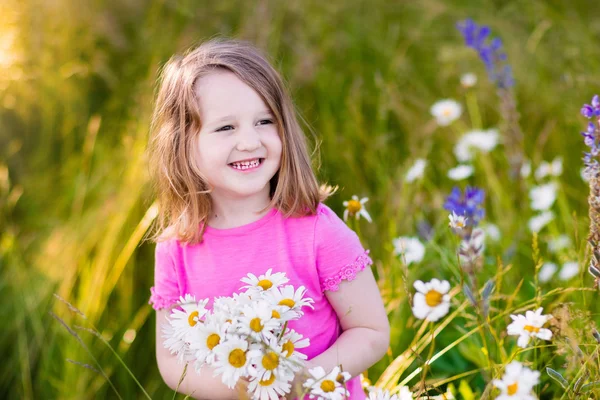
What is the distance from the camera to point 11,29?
2.82 metres

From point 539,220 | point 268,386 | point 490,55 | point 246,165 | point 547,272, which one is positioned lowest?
point 547,272

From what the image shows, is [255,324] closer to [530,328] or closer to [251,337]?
[251,337]

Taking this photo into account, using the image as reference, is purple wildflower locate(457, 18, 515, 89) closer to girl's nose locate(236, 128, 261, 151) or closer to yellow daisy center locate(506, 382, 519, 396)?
girl's nose locate(236, 128, 261, 151)

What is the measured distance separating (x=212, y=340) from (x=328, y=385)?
0.20 metres

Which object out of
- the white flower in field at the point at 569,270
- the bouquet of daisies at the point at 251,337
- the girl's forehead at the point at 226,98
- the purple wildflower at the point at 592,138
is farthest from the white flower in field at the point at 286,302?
the white flower in field at the point at 569,270

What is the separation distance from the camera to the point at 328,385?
42.9 inches

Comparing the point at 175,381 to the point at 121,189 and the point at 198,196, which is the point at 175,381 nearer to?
the point at 198,196

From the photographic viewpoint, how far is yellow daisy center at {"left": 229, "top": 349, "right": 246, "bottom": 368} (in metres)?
1.03

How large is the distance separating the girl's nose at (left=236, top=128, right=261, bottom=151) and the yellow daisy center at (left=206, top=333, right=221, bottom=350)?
1.42 ft

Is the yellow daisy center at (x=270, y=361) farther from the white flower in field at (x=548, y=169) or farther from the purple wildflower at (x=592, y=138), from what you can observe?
the white flower in field at (x=548, y=169)

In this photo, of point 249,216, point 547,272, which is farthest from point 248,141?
point 547,272

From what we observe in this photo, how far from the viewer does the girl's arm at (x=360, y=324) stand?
1.36 meters

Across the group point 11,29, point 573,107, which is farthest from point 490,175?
point 11,29

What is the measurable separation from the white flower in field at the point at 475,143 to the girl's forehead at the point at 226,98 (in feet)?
4.62
